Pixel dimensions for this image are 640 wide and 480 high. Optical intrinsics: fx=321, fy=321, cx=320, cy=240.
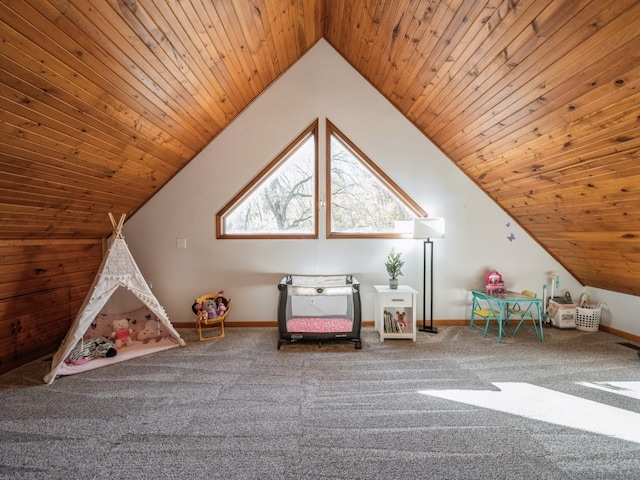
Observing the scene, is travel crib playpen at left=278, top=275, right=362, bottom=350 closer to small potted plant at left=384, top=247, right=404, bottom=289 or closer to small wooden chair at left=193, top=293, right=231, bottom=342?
small potted plant at left=384, top=247, right=404, bottom=289

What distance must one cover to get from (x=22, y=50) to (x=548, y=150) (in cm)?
343

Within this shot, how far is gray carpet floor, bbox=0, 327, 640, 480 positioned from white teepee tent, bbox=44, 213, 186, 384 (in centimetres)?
21

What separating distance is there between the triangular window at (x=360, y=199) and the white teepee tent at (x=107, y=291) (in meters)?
2.13

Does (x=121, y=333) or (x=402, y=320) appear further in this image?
(x=402, y=320)

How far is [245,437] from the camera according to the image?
180 cm

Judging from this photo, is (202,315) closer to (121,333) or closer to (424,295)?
(121,333)

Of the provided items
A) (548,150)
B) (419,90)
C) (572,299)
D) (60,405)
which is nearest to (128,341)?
(60,405)

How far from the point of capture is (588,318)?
12.0 feet

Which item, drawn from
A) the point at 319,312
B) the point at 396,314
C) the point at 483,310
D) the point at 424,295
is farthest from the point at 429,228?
the point at 319,312

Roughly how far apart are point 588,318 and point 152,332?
4.85m

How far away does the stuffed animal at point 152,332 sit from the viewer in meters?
3.39

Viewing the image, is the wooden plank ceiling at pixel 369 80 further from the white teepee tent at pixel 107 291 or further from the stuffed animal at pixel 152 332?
the stuffed animal at pixel 152 332

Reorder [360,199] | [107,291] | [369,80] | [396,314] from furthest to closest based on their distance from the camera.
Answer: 1. [360,199]
2. [369,80]
3. [396,314]
4. [107,291]

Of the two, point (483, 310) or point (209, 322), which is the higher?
point (483, 310)
